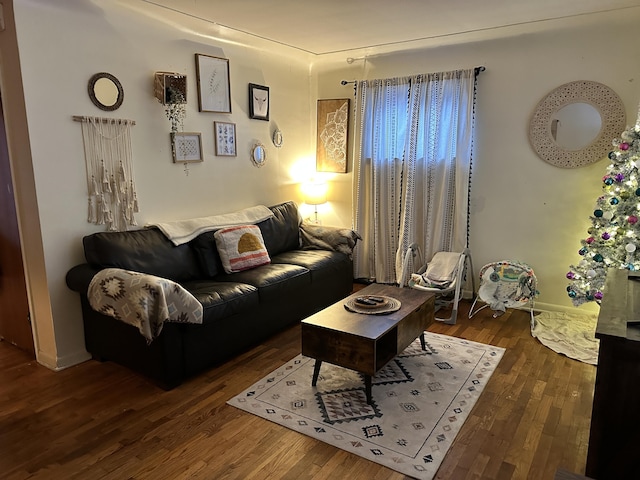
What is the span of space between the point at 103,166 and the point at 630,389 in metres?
3.23

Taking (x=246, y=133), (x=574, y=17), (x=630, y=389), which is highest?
(x=574, y=17)

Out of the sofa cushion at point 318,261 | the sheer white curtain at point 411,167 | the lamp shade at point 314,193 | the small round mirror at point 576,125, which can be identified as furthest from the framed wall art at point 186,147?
the small round mirror at point 576,125

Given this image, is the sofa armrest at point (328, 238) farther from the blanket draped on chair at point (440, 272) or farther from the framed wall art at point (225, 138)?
the framed wall art at point (225, 138)

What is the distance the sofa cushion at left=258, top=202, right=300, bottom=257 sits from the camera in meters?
4.20

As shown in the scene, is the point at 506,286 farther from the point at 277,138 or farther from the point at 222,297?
the point at 277,138

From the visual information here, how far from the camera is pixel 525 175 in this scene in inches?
158

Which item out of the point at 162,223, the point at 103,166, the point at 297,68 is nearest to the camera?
the point at 103,166

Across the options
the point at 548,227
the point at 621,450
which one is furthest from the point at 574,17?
the point at 621,450

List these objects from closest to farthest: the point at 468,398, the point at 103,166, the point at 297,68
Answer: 1. the point at 468,398
2. the point at 103,166
3. the point at 297,68

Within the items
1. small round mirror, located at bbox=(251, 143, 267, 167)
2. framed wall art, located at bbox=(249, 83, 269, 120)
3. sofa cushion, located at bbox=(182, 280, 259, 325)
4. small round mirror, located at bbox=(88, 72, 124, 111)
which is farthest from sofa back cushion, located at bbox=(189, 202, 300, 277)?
small round mirror, located at bbox=(88, 72, 124, 111)

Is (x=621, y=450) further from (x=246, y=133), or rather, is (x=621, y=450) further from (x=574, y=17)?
(x=246, y=133)

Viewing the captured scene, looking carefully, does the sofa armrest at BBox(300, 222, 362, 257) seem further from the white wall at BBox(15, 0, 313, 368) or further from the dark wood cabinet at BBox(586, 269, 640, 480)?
the dark wood cabinet at BBox(586, 269, 640, 480)

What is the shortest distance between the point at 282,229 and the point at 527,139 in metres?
2.39

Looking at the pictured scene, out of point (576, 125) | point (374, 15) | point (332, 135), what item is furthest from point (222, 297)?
point (576, 125)
